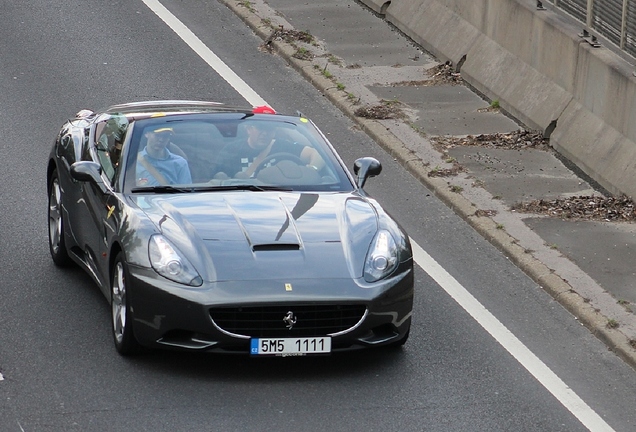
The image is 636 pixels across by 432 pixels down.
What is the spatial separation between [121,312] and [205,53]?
→ 9.09m

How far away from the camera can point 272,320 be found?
8883mm

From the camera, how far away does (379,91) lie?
16562 mm

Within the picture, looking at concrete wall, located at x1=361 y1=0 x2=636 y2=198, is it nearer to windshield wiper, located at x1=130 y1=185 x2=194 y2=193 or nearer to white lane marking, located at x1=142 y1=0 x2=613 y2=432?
white lane marking, located at x1=142 y1=0 x2=613 y2=432

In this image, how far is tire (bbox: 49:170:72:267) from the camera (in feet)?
36.6

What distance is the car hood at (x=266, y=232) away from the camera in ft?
29.6

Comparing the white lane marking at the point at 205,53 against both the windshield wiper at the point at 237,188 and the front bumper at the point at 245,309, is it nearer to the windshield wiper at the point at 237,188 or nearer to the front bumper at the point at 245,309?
the windshield wiper at the point at 237,188

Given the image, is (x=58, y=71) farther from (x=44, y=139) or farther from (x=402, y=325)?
(x=402, y=325)

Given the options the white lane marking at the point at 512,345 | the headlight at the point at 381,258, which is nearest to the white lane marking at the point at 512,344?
the white lane marking at the point at 512,345

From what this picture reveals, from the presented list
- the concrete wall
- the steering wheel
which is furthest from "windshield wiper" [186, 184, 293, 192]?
the concrete wall

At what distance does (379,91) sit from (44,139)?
13.1 ft

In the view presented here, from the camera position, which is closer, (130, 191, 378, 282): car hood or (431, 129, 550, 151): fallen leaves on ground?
(130, 191, 378, 282): car hood

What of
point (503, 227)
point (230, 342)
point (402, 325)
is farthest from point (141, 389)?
point (503, 227)

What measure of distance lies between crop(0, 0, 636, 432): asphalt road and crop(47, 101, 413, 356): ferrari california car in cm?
24

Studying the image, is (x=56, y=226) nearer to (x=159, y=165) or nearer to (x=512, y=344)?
(x=159, y=165)
